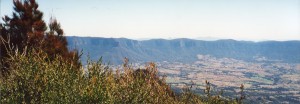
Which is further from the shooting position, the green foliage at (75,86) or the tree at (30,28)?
the tree at (30,28)

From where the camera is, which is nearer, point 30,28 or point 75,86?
point 75,86

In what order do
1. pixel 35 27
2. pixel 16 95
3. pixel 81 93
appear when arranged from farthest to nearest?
1. pixel 35 27
2. pixel 16 95
3. pixel 81 93

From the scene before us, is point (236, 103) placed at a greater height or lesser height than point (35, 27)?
lesser

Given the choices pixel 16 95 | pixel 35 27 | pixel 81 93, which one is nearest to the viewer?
pixel 81 93

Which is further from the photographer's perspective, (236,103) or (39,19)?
(39,19)

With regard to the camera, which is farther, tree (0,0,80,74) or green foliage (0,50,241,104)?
tree (0,0,80,74)

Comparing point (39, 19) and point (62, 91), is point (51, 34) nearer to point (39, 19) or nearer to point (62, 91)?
point (39, 19)

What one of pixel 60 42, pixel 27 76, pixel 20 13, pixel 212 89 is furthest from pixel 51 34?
pixel 212 89
